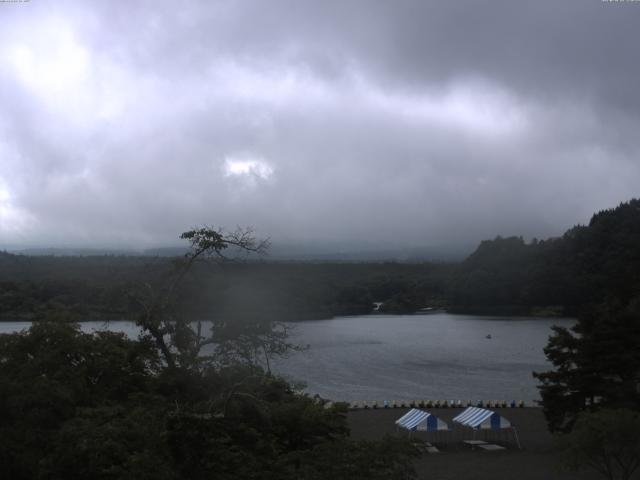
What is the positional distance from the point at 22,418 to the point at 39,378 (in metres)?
0.60

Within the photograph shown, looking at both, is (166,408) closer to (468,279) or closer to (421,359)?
(421,359)

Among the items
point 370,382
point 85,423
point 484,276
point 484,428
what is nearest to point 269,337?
point 85,423

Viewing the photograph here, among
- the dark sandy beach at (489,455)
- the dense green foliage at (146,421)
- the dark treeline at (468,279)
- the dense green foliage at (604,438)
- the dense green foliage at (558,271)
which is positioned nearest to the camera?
the dense green foliage at (146,421)

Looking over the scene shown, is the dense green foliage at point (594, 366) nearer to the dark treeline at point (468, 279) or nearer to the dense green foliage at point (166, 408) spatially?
the dense green foliage at point (166, 408)

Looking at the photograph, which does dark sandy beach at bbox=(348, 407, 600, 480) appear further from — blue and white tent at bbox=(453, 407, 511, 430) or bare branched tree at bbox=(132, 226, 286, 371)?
bare branched tree at bbox=(132, 226, 286, 371)

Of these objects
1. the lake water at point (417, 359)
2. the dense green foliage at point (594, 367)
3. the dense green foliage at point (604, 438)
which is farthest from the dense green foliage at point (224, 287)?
the dense green foliage at point (594, 367)

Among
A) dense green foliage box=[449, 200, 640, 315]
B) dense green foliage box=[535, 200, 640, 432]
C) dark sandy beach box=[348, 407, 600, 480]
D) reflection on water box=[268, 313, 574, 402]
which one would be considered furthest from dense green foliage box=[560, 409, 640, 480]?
dense green foliage box=[449, 200, 640, 315]

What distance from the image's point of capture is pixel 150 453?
7492 millimetres

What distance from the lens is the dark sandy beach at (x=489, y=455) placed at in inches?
609

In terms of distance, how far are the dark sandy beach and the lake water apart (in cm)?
430

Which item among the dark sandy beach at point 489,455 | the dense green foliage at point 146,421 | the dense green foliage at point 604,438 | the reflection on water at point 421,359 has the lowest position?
the reflection on water at point 421,359

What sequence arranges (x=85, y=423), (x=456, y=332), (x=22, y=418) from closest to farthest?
1. (x=85, y=423)
2. (x=22, y=418)
3. (x=456, y=332)

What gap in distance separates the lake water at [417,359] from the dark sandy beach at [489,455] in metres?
4.30

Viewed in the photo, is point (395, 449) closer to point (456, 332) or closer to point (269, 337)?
point (269, 337)
